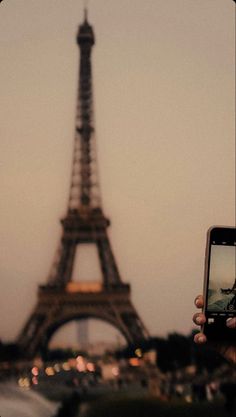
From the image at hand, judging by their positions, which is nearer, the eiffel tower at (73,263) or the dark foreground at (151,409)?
the dark foreground at (151,409)

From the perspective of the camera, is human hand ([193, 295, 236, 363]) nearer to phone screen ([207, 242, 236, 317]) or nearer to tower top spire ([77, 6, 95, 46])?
phone screen ([207, 242, 236, 317])

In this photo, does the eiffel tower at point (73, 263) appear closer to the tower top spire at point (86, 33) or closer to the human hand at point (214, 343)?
the tower top spire at point (86, 33)

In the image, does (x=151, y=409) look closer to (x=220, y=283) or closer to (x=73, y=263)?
(x=73, y=263)

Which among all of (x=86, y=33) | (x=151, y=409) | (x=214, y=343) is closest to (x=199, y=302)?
(x=214, y=343)

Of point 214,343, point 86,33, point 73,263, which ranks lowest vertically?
point 73,263

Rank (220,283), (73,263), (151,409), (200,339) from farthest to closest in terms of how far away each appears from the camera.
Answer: (73,263)
(151,409)
(220,283)
(200,339)

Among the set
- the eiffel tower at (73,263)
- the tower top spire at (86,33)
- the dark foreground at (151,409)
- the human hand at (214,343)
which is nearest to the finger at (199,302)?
the human hand at (214,343)
